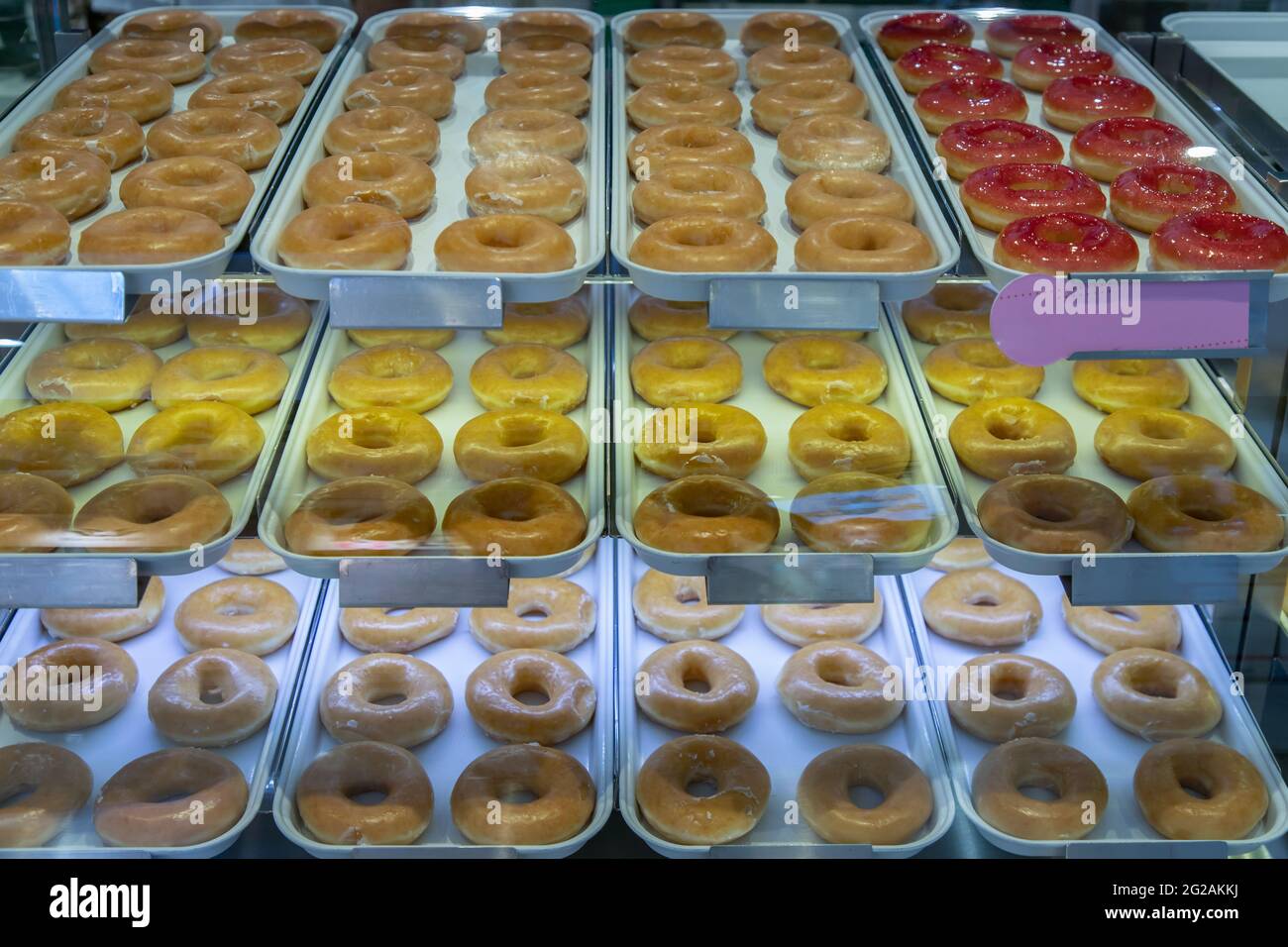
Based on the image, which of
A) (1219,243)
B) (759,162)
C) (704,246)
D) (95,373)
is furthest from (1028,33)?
(95,373)

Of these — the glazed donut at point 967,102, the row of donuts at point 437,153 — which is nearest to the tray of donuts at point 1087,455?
the glazed donut at point 967,102

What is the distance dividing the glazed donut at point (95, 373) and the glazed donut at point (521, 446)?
53cm

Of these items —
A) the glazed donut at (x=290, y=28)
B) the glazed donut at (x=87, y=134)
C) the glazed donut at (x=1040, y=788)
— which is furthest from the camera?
the glazed donut at (x=290, y=28)

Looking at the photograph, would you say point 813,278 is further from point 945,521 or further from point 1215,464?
point 1215,464

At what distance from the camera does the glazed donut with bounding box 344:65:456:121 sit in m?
2.11

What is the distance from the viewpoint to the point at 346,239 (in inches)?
68.1

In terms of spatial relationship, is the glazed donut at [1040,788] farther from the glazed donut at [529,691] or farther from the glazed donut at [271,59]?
the glazed donut at [271,59]

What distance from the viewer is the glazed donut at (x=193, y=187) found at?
5.92 feet

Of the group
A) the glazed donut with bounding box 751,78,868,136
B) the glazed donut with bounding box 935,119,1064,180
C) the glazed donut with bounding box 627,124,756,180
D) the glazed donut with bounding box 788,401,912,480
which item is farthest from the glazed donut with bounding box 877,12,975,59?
the glazed donut with bounding box 788,401,912,480

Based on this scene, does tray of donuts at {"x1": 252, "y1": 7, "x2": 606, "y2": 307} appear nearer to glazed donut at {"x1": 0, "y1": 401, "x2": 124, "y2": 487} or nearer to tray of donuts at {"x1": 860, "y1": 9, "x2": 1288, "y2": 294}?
glazed donut at {"x1": 0, "y1": 401, "x2": 124, "y2": 487}

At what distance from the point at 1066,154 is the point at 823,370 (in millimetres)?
557

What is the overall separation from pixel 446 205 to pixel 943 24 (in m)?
1.03
